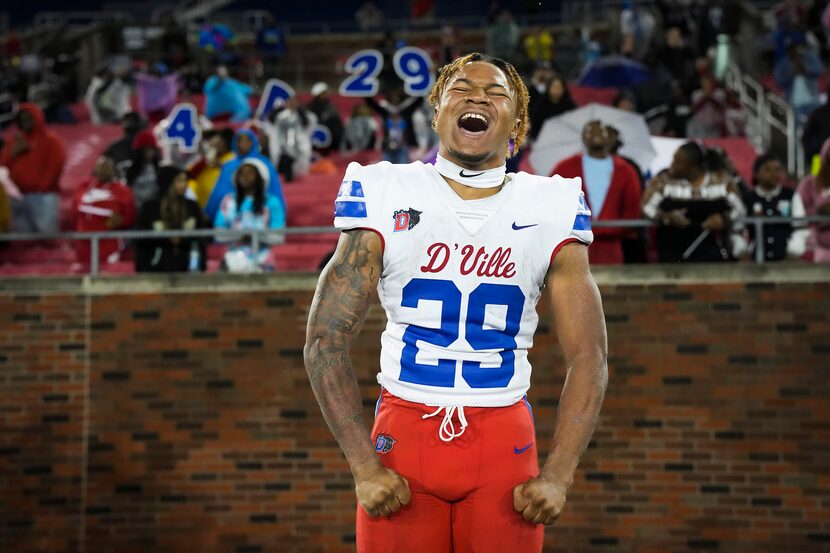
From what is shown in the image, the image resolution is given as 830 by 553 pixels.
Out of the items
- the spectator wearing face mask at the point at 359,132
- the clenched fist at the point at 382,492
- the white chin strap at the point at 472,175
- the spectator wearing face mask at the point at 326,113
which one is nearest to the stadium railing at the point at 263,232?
the white chin strap at the point at 472,175

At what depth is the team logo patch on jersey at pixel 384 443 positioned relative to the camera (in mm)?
3408

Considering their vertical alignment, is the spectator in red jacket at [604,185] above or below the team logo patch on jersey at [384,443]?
above

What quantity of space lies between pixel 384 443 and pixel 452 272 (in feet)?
1.73

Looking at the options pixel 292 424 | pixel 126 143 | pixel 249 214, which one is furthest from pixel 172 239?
pixel 126 143

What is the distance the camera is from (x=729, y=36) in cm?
1819

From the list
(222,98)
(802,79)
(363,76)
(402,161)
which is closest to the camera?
(363,76)

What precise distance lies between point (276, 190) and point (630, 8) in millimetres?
11787

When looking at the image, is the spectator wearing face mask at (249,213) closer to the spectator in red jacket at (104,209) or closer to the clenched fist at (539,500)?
the spectator in red jacket at (104,209)

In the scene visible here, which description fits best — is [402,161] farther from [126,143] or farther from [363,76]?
[126,143]

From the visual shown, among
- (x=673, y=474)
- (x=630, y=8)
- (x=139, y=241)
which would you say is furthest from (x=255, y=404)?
(x=630, y=8)

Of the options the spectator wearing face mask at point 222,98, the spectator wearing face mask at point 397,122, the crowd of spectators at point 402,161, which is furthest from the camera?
the spectator wearing face mask at point 222,98

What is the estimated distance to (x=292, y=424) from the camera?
333 inches

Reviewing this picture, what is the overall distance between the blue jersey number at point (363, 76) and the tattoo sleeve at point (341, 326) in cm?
787

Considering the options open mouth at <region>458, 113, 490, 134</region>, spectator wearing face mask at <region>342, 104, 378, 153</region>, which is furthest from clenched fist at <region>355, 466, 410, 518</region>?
spectator wearing face mask at <region>342, 104, 378, 153</region>
